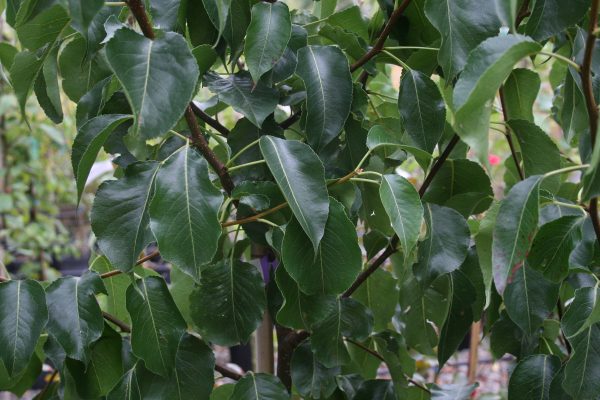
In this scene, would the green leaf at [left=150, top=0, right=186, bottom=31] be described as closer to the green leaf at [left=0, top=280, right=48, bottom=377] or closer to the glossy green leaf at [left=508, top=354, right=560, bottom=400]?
the green leaf at [left=0, top=280, right=48, bottom=377]

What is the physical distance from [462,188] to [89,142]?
482 millimetres

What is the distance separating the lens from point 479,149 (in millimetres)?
604

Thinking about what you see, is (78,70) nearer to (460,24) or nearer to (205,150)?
(205,150)

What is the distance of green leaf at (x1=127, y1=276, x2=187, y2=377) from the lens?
77 cm

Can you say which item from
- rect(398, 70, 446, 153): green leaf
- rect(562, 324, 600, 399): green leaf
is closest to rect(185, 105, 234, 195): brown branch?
rect(398, 70, 446, 153): green leaf

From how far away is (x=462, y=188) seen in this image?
961mm

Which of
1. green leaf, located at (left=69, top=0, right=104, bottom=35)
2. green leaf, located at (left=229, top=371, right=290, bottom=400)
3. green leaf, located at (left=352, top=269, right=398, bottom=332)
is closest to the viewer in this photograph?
green leaf, located at (left=69, top=0, right=104, bottom=35)

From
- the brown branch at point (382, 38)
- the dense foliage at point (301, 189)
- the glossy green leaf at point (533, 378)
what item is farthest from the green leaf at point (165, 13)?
the glossy green leaf at point (533, 378)

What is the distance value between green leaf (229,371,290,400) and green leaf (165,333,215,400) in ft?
0.18

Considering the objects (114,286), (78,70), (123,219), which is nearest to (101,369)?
(114,286)

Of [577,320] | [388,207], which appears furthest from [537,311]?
[388,207]

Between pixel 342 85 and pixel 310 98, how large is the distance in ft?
0.13

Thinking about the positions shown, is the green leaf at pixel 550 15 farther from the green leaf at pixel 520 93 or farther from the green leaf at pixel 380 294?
the green leaf at pixel 380 294

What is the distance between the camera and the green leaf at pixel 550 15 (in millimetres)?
716
